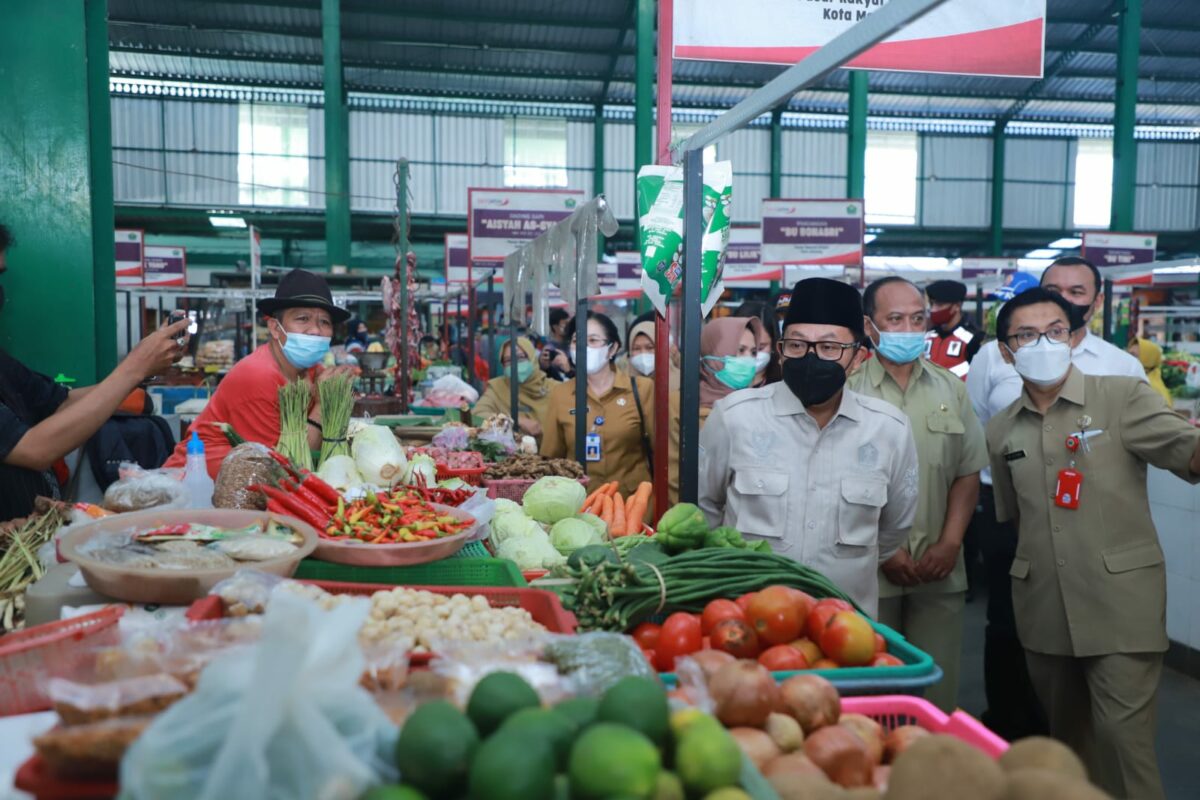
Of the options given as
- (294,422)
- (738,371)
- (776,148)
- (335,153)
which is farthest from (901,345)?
(776,148)

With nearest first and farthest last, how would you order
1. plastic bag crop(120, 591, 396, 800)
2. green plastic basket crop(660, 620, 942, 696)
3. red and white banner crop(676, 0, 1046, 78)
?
plastic bag crop(120, 591, 396, 800) → green plastic basket crop(660, 620, 942, 696) → red and white banner crop(676, 0, 1046, 78)

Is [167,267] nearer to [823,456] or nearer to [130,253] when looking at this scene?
[130,253]

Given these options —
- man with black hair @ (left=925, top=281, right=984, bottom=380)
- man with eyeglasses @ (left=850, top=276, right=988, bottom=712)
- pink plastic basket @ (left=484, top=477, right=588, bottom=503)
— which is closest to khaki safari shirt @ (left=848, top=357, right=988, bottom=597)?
man with eyeglasses @ (left=850, top=276, right=988, bottom=712)

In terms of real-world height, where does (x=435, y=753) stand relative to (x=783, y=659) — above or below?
above

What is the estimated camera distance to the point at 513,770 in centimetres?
113

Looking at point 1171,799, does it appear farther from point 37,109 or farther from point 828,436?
point 37,109

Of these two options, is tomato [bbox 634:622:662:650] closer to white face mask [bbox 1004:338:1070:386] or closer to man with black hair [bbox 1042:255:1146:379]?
white face mask [bbox 1004:338:1070:386]

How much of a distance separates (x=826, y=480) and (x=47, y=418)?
2732mm

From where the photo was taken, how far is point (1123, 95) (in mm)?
20516

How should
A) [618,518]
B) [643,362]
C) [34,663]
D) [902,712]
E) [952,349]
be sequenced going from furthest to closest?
1. [952,349]
2. [643,362]
3. [618,518]
4. [902,712]
5. [34,663]

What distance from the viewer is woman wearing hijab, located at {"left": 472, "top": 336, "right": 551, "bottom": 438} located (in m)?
7.43

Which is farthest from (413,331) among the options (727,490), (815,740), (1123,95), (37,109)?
(1123,95)

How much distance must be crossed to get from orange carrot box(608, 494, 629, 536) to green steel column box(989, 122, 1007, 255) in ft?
84.3

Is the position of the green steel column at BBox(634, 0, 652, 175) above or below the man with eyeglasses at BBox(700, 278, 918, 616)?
above
